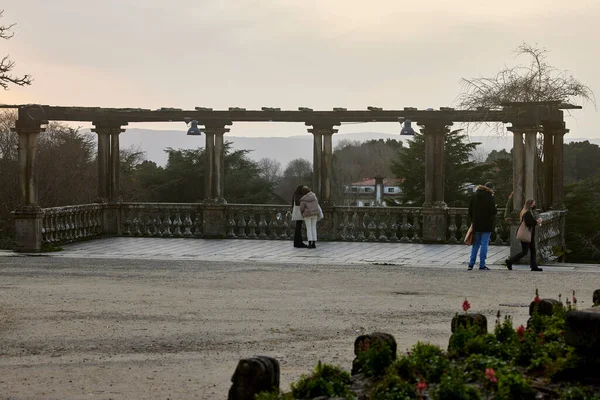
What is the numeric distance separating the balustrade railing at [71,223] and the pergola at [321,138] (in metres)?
0.47

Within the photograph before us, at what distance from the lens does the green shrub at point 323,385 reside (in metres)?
7.26

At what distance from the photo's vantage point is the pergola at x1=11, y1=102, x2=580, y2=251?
2164 cm

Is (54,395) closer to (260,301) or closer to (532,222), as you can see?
(260,301)

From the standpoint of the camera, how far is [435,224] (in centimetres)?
2531

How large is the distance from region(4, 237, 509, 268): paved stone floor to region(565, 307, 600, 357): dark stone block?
13.2 metres

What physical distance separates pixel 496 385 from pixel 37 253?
1739 cm

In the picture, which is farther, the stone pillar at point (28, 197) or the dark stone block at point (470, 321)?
the stone pillar at point (28, 197)

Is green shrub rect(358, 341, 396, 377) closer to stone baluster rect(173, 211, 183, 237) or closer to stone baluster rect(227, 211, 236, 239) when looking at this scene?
stone baluster rect(227, 211, 236, 239)

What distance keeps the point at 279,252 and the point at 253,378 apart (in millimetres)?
16153

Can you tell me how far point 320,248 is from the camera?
2425cm

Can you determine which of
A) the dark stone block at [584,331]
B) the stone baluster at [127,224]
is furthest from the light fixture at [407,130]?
the dark stone block at [584,331]

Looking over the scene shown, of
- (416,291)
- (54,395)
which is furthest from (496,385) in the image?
(416,291)

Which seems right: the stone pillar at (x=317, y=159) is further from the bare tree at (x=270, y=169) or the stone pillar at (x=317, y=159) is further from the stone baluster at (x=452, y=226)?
Result: the bare tree at (x=270, y=169)

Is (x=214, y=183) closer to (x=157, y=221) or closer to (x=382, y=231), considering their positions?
(x=157, y=221)
